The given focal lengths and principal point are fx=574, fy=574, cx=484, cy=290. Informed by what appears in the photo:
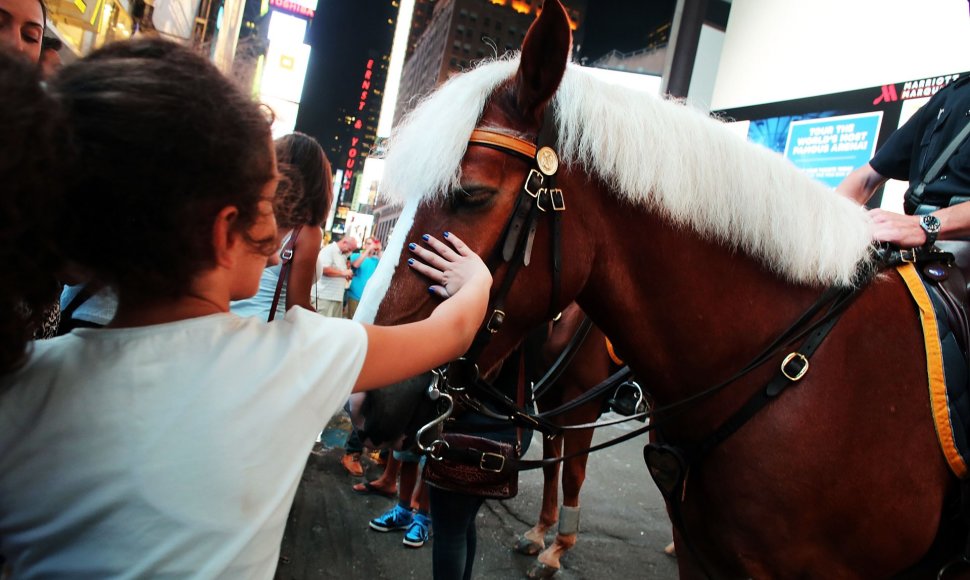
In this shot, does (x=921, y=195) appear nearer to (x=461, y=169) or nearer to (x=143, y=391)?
(x=461, y=169)

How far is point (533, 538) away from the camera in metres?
4.07

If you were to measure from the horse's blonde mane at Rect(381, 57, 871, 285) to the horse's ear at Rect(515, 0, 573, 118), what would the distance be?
0.27ft

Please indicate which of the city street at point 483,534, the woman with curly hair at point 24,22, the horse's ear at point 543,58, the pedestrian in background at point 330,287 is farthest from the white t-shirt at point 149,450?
the pedestrian in background at point 330,287

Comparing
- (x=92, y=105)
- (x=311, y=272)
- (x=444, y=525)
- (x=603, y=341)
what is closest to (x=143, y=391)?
(x=92, y=105)

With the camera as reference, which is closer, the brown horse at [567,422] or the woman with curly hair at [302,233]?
the woman with curly hair at [302,233]

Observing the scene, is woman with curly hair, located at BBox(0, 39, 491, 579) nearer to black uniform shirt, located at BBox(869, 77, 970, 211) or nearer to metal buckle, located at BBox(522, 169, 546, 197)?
metal buckle, located at BBox(522, 169, 546, 197)

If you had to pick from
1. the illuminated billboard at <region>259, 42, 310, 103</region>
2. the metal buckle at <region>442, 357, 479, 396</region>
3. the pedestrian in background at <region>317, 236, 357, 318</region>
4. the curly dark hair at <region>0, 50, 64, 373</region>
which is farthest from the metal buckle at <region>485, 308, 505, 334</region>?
the illuminated billboard at <region>259, 42, 310, 103</region>

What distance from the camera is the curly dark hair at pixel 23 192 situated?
0.65m

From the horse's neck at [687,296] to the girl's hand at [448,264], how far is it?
44 cm

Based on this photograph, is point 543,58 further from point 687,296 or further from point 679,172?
point 687,296

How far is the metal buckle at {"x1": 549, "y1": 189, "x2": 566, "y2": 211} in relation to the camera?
5.23 ft

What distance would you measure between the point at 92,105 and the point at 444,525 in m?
2.05

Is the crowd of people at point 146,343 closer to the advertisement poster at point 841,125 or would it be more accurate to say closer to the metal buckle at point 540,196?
the metal buckle at point 540,196

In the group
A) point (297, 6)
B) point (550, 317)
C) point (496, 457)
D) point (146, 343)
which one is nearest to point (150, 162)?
point (146, 343)
